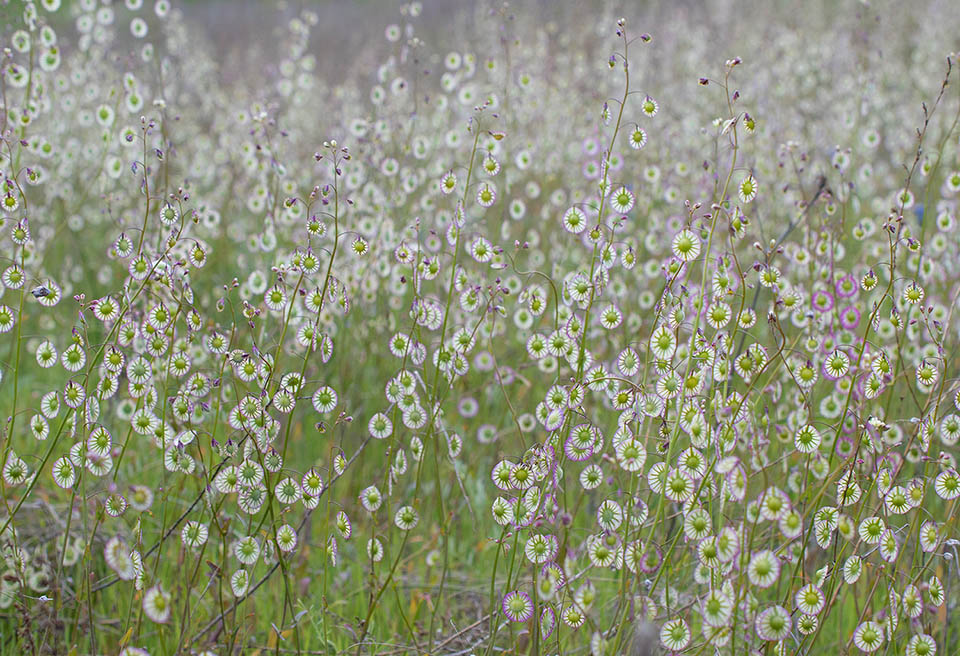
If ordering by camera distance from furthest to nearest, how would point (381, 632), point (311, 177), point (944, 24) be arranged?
point (944, 24), point (311, 177), point (381, 632)

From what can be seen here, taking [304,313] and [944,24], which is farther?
[944,24]

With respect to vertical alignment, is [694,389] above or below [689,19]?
below

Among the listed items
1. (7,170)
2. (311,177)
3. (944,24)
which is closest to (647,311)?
(7,170)

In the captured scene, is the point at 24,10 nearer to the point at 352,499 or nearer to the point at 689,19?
the point at 352,499

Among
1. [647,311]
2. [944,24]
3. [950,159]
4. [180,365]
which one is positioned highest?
[944,24]

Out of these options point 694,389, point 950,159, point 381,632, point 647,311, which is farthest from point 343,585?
point 950,159

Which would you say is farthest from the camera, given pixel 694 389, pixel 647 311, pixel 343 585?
pixel 647 311
